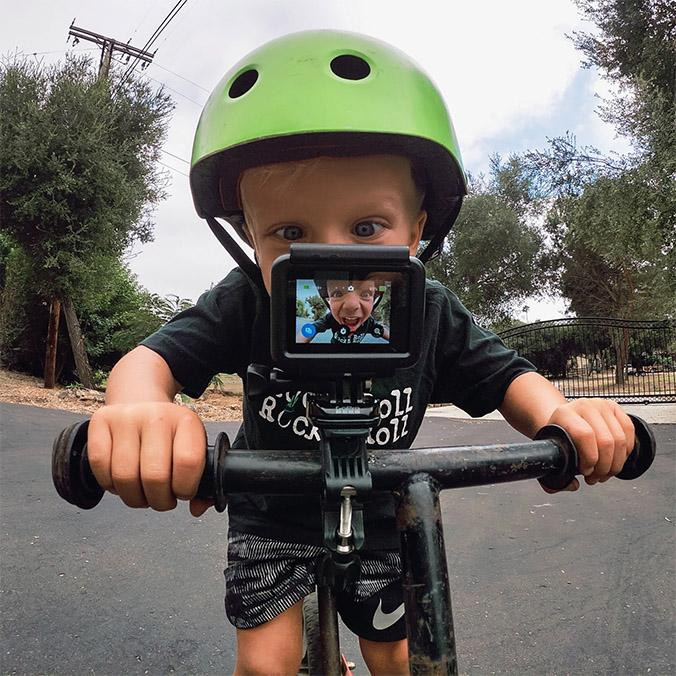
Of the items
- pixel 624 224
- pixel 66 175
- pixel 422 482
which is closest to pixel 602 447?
pixel 422 482

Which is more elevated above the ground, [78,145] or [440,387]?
[78,145]

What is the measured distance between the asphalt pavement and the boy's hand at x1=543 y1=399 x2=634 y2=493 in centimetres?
148

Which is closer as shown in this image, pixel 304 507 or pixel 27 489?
pixel 304 507

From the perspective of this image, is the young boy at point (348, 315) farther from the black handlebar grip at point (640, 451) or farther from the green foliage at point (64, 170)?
the green foliage at point (64, 170)

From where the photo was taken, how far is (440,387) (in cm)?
140

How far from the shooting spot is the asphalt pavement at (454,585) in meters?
1.99

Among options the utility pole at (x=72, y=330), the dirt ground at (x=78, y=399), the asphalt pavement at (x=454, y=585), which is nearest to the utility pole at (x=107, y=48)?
the utility pole at (x=72, y=330)

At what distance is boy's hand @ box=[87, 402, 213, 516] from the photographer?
0.66m

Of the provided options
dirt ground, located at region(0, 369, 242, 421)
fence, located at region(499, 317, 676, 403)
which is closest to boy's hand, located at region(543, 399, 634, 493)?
dirt ground, located at region(0, 369, 242, 421)

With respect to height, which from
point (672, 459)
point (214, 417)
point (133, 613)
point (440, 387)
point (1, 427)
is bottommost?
point (133, 613)

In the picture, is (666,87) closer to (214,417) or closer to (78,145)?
(214,417)

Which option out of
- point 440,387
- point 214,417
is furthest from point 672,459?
point 214,417

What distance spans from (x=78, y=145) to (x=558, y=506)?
32.2 ft

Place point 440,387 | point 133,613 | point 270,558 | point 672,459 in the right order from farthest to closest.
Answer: point 672,459, point 133,613, point 440,387, point 270,558
